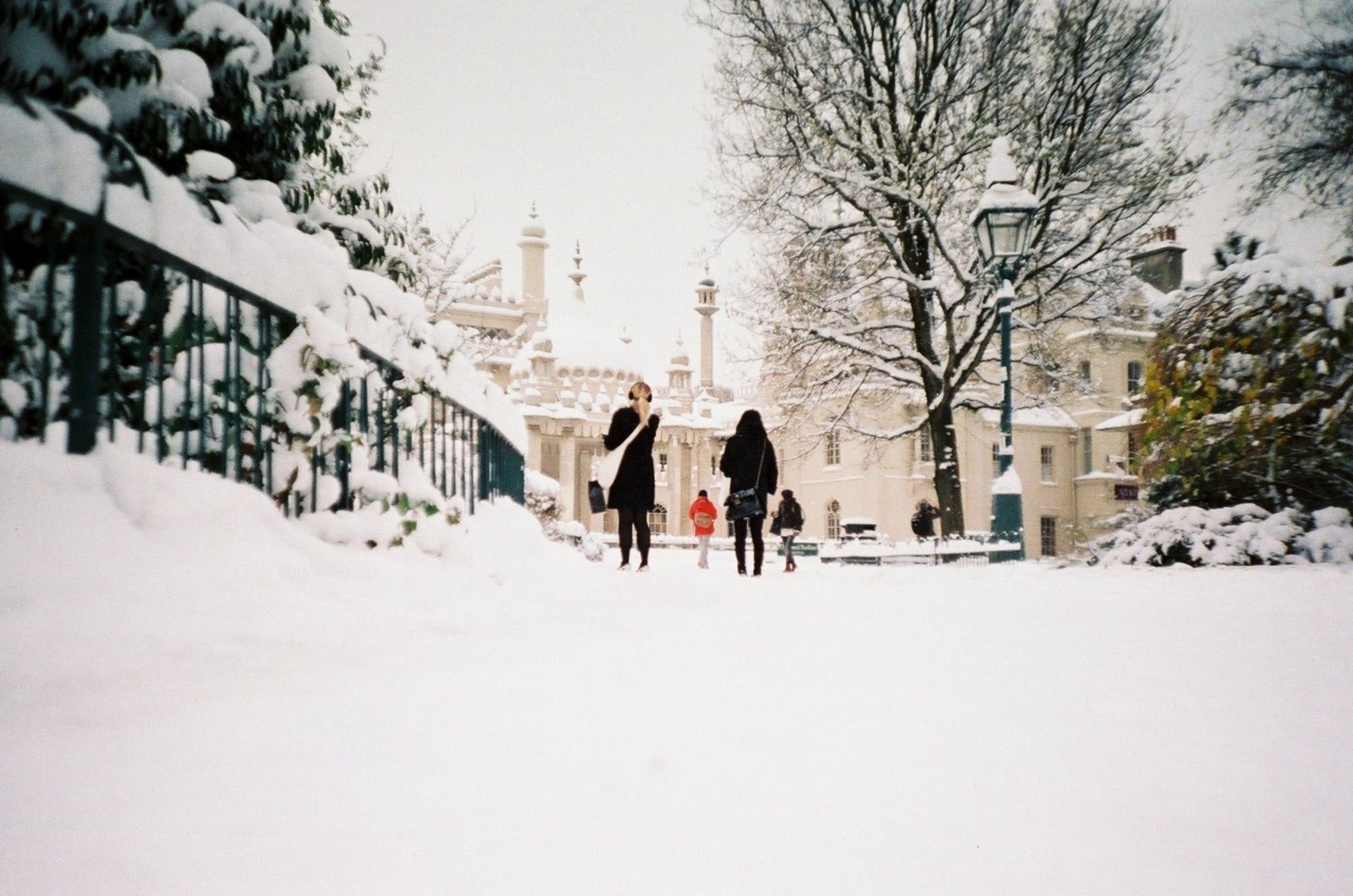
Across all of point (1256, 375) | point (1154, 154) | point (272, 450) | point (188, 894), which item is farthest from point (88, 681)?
point (1154, 154)

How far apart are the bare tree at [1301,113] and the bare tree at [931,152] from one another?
5.28 meters

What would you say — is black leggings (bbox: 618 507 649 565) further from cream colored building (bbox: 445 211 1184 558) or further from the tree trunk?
cream colored building (bbox: 445 211 1184 558)

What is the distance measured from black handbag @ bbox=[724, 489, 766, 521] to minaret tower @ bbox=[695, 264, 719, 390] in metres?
37.0

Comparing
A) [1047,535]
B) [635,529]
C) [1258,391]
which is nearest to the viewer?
[1258,391]

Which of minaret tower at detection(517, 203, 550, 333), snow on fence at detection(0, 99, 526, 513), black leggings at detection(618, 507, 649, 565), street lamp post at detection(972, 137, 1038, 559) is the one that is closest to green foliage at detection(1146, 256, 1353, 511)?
street lamp post at detection(972, 137, 1038, 559)

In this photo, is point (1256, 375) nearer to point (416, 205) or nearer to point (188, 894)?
point (188, 894)

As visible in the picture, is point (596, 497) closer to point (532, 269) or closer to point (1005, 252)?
point (1005, 252)

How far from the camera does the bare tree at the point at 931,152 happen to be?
50.5ft

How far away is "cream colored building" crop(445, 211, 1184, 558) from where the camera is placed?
36688 millimetres

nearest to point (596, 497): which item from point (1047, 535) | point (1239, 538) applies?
point (1239, 538)

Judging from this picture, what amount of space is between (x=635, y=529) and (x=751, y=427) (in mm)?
1928

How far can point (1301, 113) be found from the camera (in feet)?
31.3

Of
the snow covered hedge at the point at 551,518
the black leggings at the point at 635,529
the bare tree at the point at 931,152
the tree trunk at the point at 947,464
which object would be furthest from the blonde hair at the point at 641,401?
the tree trunk at the point at 947,464

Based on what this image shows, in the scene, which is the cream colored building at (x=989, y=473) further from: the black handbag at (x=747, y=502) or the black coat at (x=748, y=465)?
the black handbag at (x=747, y=502)
